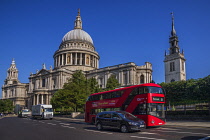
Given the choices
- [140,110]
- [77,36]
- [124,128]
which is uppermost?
[77,36]

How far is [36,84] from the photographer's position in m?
94.9

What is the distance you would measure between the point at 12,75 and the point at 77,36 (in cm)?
5623

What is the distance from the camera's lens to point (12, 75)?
134875mm

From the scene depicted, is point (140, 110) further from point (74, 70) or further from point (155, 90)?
point (74, 70)

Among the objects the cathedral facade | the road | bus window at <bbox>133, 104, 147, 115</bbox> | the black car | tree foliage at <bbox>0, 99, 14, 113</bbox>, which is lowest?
tree foliage at <bbox>0, 99, 14, 113</bbox>

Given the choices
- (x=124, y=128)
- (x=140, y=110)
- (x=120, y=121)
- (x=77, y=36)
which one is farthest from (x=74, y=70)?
(x=124, y=128)

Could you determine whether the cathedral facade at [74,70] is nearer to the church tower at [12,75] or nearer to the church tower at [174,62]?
the church tower at [12,75]

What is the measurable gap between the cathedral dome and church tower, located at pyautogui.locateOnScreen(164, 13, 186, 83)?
4764 cm

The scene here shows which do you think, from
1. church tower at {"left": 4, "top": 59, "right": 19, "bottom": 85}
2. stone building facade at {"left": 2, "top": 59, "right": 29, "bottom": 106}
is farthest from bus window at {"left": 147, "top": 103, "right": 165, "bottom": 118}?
church tower at {"left": 4, "top": 59, "right": 19, "bottom": 85}

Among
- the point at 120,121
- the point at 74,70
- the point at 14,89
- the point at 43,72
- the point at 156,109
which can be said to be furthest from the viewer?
the point at 14,89

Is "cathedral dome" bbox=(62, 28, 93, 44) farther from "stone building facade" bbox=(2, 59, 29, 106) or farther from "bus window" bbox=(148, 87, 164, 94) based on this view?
"bus window" bbox=(148, 87, 164, 94)

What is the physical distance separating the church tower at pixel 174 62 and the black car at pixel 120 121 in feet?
200

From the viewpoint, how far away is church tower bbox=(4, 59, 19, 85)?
13180 centimetres

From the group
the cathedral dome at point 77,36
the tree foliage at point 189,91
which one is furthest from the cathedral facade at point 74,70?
the tree foliage at point 189,91
